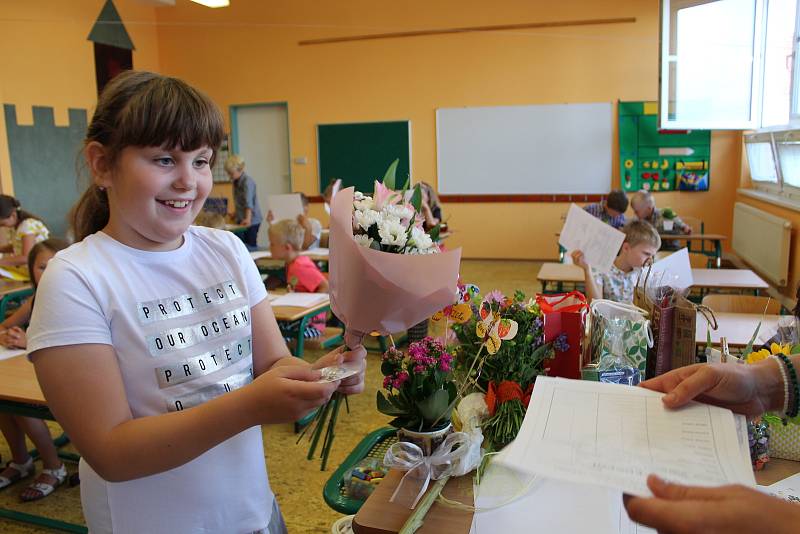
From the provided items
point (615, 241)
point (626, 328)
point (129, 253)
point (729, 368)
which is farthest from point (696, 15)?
point (129, 253)

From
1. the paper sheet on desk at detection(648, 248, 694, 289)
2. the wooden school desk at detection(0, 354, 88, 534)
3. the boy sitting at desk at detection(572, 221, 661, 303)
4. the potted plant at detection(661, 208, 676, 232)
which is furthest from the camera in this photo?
the potted plant at detection(661, 208, 676, 232)

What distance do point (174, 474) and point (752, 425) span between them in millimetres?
1302

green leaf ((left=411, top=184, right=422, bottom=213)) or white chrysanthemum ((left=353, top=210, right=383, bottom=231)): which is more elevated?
green leaf ((left=411, top=184, right=422, bottom=213))

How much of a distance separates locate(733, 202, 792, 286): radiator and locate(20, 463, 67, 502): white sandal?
585cm

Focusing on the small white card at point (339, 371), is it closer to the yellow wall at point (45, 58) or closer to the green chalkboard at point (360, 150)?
the yellow wall at point (45, 58)

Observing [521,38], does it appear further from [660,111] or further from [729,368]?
[729,368]

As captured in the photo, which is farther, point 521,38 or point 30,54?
point 521,38

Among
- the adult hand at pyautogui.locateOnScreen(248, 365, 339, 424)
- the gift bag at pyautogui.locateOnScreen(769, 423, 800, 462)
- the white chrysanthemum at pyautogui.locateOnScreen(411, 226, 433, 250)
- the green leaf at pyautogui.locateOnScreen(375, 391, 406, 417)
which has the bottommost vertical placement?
the gift bag at pyautogui.locateOnScreen(769, 423, 800, 462)

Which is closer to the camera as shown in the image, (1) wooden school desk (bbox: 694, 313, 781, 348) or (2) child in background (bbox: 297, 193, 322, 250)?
(1) wooden school desk (bbox: 694, 313, 781, 348)

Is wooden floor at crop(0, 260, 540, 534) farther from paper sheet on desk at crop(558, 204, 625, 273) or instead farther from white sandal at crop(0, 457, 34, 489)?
paper sheet on desk at crop(558, 204, 625, 273)

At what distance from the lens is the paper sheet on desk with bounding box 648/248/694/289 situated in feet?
6.20

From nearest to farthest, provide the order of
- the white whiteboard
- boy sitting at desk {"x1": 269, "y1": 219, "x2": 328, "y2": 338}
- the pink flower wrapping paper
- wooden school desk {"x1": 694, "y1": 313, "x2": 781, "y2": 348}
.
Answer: the pink flower wrapping paper
wooden school desk {"x1": 694, "y1": 313, "x2": 781, "y2": 348}
boy sitting at desk {"x1": 269, "y1": 219, "x2": 328, "y2": 338}
the white whiteboard

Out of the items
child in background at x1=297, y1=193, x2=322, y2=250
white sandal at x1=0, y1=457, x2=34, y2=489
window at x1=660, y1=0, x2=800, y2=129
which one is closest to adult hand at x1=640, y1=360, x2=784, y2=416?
white sandal at x1=0, y1=457, x2=34, y2=489

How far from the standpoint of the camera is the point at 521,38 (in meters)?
8.37
